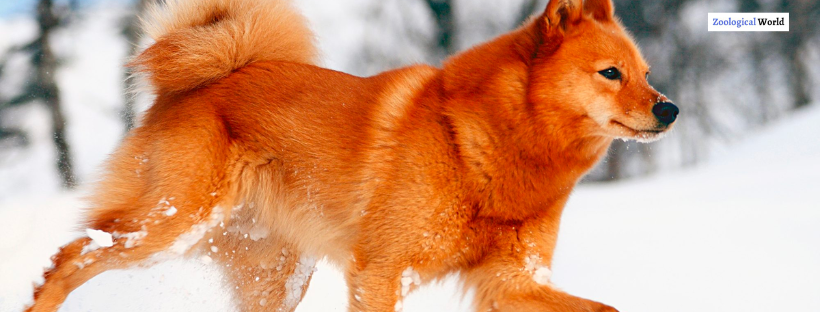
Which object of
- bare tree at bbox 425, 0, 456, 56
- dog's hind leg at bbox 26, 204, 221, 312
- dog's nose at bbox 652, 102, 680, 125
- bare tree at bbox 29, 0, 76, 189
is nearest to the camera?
dog's nose at bbox 652, 102, 680, 125

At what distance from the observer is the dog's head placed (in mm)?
2559

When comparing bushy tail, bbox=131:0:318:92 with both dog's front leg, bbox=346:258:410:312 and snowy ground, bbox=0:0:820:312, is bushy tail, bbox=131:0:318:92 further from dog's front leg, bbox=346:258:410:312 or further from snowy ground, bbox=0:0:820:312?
dog's front leg, bbox=346:258:410:312

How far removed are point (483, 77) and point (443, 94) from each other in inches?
7.8

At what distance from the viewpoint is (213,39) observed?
3.26 m

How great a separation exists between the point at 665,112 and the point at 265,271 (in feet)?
7.26

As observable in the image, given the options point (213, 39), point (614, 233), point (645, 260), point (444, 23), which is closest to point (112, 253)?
point (213, 39)

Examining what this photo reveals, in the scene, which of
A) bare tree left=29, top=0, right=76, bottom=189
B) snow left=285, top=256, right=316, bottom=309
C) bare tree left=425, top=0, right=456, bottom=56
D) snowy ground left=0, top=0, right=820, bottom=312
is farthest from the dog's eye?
bare tree left=425, top=0, right=456, bottom=56

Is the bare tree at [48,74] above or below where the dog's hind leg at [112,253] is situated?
above

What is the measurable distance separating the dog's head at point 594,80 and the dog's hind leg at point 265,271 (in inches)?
64.8

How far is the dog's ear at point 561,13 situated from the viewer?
2709 millimetres

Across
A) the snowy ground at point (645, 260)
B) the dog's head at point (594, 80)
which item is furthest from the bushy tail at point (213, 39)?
the dog's head at point (594, 80)

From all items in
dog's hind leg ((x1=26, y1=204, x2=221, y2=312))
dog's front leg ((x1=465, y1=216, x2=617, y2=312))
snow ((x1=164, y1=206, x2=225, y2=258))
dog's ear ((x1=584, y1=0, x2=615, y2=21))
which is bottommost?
dog's hind leg ((x1=26, y1=204, x2=221, y2=312))

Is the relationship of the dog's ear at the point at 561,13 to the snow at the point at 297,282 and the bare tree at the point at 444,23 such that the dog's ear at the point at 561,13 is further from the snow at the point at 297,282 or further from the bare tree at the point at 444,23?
the bare tree at the point at 444,23

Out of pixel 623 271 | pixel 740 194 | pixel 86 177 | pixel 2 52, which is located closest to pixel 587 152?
pixel 86 177
